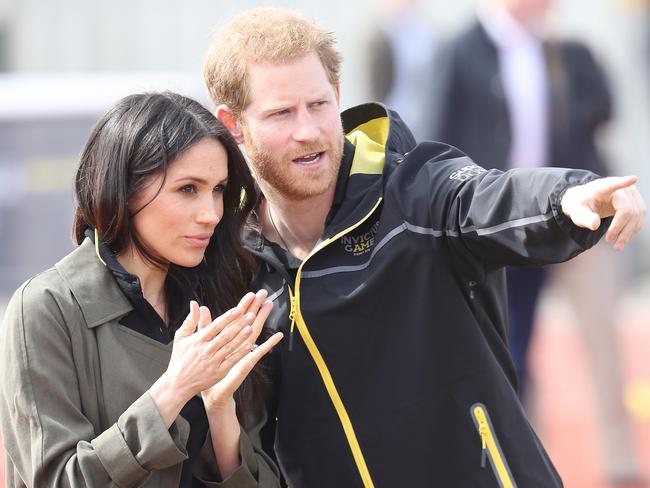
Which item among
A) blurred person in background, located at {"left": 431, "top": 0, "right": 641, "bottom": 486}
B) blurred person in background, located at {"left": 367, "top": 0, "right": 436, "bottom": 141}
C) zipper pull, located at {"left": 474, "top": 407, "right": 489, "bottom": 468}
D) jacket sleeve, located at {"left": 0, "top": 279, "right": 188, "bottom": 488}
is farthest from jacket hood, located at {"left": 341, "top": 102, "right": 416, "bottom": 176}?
blurred person in background, located at {"left": 367, "top": 0, "right": 436, "bottom": 141}

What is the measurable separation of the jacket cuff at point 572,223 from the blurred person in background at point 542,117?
3540 millimetres

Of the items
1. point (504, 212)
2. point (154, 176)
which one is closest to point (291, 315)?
point (154, 176)

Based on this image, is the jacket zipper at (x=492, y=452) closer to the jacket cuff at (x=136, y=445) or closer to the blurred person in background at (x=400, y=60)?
the jacket cuff at (x=136, y=445)

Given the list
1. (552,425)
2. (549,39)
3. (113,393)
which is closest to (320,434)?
(113,393)

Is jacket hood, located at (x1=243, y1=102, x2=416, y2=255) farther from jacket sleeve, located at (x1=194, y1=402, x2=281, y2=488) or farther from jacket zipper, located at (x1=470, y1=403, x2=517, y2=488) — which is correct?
jacket zipper, located at (x1=470, y1=403, x2=517, y2=488)

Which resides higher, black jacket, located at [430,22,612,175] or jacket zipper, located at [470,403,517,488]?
black jacket, located at [430,22,612,175]

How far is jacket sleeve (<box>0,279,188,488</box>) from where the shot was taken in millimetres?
3006

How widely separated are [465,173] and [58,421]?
1.17 m

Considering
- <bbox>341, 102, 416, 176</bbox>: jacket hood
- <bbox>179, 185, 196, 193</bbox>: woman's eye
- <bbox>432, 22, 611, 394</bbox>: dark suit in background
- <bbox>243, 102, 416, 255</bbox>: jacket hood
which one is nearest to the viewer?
<bbox>179, 185, 196, 193</bbox>: woman's eye

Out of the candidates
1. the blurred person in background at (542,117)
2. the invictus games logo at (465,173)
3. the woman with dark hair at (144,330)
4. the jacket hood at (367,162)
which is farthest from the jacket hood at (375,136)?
the blurred person in background at (542,117)

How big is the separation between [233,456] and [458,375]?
613mm

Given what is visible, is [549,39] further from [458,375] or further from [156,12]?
[156,12]

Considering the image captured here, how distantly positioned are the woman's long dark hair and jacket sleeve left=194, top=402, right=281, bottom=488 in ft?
0.26

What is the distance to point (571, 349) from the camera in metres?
10.7
